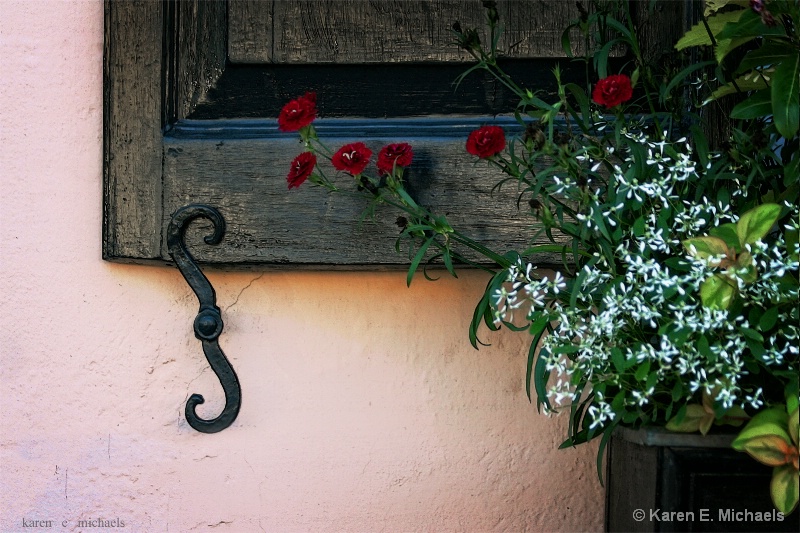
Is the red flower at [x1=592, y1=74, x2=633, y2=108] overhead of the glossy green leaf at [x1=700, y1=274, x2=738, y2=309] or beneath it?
overhead

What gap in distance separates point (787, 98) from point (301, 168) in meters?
0.73

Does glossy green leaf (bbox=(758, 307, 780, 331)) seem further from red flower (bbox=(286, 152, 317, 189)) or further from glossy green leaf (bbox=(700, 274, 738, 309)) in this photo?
red flower (bbox=(286, 152, 317, 189))

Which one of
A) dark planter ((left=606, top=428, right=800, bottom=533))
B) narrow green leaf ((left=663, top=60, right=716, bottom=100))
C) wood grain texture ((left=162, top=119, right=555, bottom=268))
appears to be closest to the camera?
dark planter ((left=606, top=428, right=800, bottom=533))

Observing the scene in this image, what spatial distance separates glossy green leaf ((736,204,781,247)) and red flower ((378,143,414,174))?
0.52 metres

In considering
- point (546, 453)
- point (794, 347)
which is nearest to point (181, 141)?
point (546, 453)

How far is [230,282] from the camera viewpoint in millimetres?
1543

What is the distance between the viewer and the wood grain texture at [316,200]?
1.44 m

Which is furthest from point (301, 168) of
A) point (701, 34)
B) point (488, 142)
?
point (701, 34)

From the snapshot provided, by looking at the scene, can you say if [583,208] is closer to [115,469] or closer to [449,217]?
[449,217]

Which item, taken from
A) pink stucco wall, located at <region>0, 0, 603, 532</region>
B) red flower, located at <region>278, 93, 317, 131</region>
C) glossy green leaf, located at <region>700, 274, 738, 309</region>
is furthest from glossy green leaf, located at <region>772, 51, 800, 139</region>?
red flower, located at <region>278, 93, 317, 131</region>

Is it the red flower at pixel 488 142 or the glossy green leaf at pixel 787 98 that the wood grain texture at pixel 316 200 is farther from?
the glossy green leaf at pixel 787 98

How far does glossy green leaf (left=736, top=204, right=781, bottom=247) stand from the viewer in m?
1.14

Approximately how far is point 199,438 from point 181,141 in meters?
0.54

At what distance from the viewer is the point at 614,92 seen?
126 centimetres
